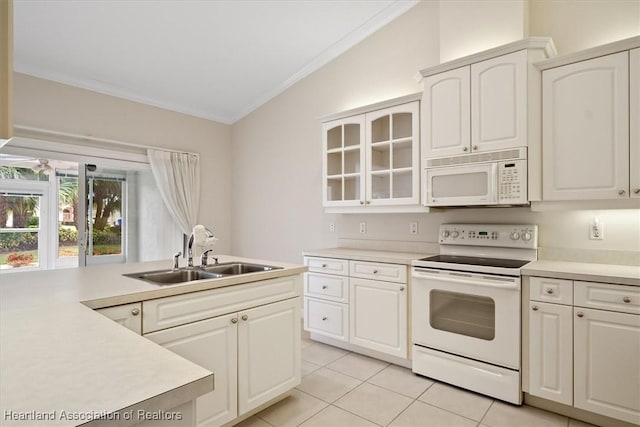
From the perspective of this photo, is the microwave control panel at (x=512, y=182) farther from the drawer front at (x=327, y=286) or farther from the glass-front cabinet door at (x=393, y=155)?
the drawer front at (x=327, y=286)

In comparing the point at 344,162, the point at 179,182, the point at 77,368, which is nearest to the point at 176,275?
the point at 77,368

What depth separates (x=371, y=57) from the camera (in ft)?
11.6

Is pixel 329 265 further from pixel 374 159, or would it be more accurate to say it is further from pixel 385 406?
pixel 385 406

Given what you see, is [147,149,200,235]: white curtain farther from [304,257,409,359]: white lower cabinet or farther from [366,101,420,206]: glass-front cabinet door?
[366,101,420,206]: glass-front cabinet door

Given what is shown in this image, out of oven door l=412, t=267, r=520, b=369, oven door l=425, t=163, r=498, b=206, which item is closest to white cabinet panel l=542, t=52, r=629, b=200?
oven door l=425, t=163, r=498, b=206

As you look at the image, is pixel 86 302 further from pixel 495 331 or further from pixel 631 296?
pixel 631 296

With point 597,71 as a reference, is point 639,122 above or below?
below

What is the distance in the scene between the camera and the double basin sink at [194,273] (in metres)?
1.97

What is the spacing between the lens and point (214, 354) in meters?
1.75

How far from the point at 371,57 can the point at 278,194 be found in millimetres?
1884

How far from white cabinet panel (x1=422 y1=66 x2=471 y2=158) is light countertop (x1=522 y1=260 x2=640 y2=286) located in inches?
36.7

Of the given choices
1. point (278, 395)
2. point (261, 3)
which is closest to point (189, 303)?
point (278, 395)

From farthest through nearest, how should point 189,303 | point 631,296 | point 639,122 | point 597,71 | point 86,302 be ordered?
point 597,71 < point 639,122 < point 631,296 < point 189,303 < point 86,302

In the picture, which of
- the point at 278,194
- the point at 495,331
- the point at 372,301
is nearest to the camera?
the point at 495,331
